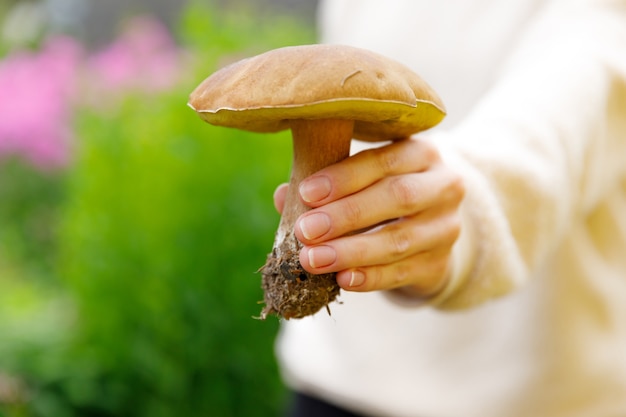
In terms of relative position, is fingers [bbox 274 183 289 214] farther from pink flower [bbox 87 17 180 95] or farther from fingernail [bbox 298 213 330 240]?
pink flower [bbox 87 17 180 95]

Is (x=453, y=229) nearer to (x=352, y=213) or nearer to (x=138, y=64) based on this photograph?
(x=352, y=213)

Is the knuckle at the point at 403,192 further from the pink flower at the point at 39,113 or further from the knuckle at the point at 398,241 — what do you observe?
the pink flower at the point at 39,113

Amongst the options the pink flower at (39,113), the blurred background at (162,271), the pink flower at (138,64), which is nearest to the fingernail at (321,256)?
the blurred background at (162,271)

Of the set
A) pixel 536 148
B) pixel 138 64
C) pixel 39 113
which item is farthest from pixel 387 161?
pixel 39 113

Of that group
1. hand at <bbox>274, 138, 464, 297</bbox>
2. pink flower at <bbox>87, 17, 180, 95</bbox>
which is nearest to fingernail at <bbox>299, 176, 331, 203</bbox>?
hand at <bbox>274, 138, 464, 297</bbox>

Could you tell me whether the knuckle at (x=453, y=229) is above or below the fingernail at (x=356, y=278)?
above

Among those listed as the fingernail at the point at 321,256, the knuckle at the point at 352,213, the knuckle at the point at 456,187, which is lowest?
the fingernail at the point at 321,256

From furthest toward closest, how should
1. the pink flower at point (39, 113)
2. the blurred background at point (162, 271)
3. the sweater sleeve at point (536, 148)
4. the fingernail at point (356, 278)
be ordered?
the pink flower at point (39, 113) < the blurred background at point (162, 271) < the sweater sleeve at point (536, 148) < the fingernail at point (356, 278)
